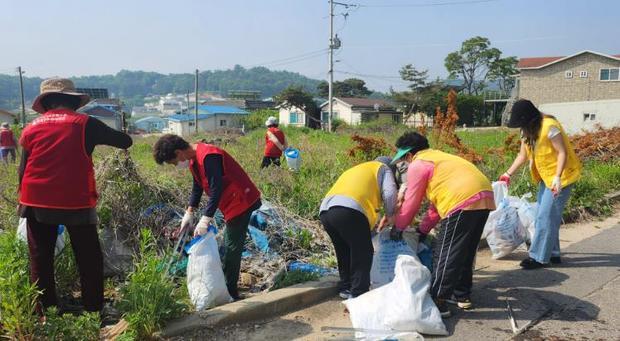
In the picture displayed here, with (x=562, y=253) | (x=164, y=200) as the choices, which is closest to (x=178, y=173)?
(x=164, y=200)

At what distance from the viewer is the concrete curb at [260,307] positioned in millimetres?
3428

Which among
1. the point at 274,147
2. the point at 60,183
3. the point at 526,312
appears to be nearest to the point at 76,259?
the point at 60,183

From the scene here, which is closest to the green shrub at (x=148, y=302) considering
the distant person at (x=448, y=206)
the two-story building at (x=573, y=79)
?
the distant person at (x=448, y=206)

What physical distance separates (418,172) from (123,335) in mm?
2261

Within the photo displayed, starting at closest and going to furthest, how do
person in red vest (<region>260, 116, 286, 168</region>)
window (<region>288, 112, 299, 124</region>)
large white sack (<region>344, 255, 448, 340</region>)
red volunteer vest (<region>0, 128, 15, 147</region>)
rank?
large white sack (<region>344, 255, 448, 340</region>)
person in red vest (<region>260, 116, 286, 168</region>)
red volunteer vest (<region>0, 128, 15, 147</region>)
window (<region>288, 112, 299, 124</region>)

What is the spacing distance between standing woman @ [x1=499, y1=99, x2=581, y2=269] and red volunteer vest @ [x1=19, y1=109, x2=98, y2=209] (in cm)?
376

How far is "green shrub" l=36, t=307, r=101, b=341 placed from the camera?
2955mm

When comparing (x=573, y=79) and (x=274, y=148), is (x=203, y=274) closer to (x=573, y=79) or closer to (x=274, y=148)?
(x=274, y=148)

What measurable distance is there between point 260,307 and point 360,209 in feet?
3.43

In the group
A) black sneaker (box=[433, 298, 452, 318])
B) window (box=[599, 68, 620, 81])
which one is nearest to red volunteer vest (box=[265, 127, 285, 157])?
black sneaker (box=[433, 298, 452, 318])

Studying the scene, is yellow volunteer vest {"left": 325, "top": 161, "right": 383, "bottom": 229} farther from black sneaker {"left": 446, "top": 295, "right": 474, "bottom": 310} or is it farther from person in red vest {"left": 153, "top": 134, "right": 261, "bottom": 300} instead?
black sneaker {"left": 446, "top": 295, "right": 474, "bottom": 310}

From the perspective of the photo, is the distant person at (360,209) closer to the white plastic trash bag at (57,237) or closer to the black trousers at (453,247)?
the black trousers at (453,247)

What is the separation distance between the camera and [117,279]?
4.47 metres

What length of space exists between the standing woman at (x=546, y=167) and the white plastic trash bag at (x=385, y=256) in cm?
163
